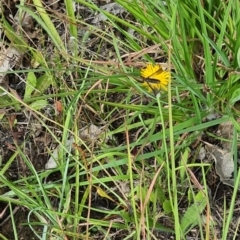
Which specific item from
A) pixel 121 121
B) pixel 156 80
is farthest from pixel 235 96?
pixel 121 121

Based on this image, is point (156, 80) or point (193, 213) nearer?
point (156, 80)

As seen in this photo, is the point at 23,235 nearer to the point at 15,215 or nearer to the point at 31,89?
the point at 15,215

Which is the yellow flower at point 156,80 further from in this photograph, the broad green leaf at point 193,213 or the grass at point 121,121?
the broad green leaf at point 193,213

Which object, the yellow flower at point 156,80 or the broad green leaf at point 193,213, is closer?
the yellow flower at point 156,80

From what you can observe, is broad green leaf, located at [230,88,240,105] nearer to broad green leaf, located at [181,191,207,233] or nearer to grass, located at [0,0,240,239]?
grass, located at [0,0,240,239]

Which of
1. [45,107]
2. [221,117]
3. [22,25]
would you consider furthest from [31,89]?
[221,117]

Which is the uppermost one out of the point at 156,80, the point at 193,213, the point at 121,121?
the point at 156,80

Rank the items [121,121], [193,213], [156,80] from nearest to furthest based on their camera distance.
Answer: [156,80] < [193,213] < [121,121]

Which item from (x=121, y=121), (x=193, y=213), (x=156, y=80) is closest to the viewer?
(x=156, y=80)

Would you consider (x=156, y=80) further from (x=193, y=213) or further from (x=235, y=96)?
(x=193, y=213)

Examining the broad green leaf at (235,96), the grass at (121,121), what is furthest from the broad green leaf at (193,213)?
the broad green leaf at (235,96)

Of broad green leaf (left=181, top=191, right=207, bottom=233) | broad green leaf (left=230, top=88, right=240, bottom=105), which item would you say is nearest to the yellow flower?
broad green leaf (left=230, top=88, right=240, bottom=105)
